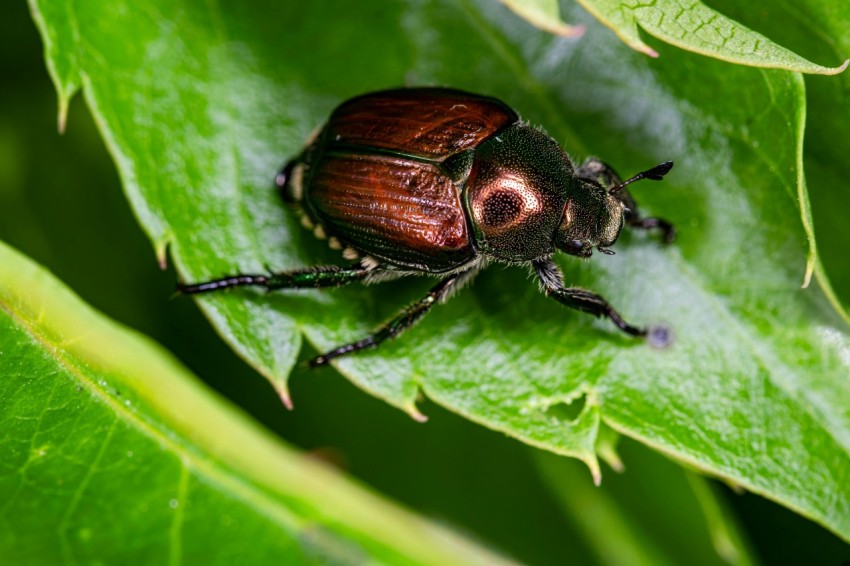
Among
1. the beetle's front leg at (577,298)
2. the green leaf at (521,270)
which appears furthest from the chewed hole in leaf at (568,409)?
the beetle's front leg at (577,298)

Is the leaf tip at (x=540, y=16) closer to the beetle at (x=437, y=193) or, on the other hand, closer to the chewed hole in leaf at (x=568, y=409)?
the beetle at (x=437, y=193)

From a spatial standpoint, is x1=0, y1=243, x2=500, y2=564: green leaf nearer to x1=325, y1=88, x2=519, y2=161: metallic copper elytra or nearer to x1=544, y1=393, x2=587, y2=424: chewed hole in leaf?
x1=544, y1=393, x2=587, y2=424: chewed hole in leaf

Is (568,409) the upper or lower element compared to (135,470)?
upper

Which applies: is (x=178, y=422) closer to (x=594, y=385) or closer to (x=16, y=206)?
(x=594, y=385)

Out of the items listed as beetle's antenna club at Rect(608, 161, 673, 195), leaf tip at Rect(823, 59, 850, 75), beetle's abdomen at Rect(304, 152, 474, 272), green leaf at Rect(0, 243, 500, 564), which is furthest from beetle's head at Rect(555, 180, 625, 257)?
green leaf at Rect(0, 243, 500, 564)

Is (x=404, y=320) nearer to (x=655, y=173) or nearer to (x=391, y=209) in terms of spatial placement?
(x=391, y=209)

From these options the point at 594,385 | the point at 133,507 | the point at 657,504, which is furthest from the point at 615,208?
the point at 133,507

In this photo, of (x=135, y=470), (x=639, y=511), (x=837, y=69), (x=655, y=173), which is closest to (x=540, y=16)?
(x=837, y=69)
